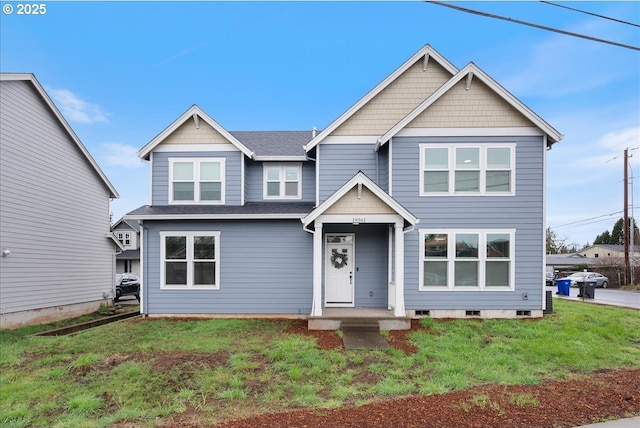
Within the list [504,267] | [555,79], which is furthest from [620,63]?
[504,267]

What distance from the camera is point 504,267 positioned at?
10.2m

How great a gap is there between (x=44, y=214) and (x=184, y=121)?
6491 mm

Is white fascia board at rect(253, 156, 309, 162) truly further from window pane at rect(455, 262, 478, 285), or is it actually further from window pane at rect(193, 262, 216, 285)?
window pane at rect(455, 262, 478, 285)

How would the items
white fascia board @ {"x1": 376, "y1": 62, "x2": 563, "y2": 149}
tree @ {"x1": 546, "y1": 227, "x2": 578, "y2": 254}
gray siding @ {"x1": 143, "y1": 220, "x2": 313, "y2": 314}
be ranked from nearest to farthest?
white fascia board @ {"x1": 376, "y1": 62, "x2": 563, "y2": 149}
gray siding @ {"x1": 143, "y1": 220, "x2": 313, "y2": 314}
tree @ {"x1": 546, "y1": 227, "x2": 578, "y2": 254}

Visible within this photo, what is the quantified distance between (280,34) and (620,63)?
15.0 metres

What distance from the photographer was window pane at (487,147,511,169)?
33.6 ft

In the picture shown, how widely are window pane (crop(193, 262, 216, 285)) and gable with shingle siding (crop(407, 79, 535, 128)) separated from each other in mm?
8079

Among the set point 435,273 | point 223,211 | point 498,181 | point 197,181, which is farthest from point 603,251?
point 197,181

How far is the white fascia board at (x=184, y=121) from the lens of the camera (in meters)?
11.2

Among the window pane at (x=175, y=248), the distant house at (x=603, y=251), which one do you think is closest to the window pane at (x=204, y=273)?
the window pane at (x=175, y=248)

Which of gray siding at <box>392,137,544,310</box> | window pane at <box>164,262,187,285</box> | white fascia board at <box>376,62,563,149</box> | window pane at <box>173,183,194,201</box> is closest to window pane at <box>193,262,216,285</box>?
window pane at <box>164,262,187,285</box>

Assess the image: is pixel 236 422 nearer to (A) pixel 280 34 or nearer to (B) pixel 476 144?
(B) pixel 476 144

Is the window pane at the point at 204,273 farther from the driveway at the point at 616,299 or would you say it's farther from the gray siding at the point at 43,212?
the driveway at the point at 616,299

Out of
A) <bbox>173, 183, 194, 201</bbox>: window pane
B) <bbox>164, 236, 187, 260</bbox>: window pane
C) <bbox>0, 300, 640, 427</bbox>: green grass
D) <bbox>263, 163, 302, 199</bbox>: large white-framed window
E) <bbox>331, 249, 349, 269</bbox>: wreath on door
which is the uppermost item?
<bbox>263, 163, 302, 199</bbox>: large white-framed window
